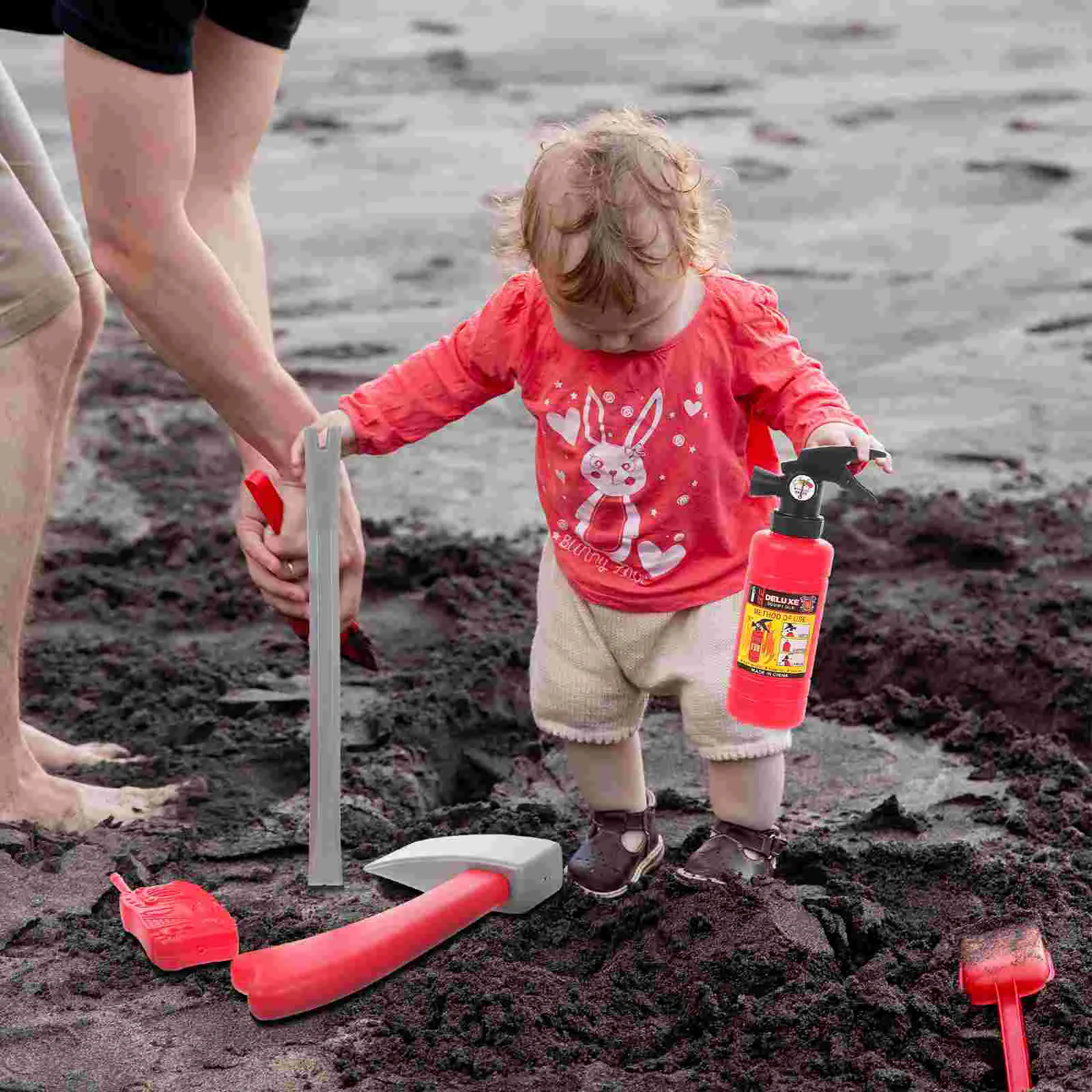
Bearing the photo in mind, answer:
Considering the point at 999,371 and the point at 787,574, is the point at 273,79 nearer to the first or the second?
the point at 787,574

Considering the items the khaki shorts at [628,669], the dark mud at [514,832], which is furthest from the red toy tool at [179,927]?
the khaki shorts at [628,669]

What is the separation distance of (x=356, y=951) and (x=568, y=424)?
85 centimetres

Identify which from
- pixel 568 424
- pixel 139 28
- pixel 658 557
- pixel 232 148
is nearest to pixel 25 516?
pixel 232 148

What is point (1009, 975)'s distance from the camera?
7.59 ft

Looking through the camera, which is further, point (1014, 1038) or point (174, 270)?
point (174, 270)

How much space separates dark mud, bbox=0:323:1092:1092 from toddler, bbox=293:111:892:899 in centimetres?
27

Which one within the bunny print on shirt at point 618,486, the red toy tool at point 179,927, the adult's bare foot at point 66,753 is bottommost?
the adult's bare foot at point 66,753

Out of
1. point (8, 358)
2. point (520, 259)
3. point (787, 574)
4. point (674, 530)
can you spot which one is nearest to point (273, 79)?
point (8, 358)

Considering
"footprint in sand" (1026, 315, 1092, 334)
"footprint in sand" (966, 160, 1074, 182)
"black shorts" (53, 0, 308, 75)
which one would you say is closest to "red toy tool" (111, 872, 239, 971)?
"black shorts" (53, 0, 308, 75)

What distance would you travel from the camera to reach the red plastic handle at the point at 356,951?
2379mm

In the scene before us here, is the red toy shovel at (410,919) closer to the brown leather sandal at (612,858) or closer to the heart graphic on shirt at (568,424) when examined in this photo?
the brown leather sandal at (612,858)

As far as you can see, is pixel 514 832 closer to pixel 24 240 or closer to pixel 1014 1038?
pixel 1014 1038

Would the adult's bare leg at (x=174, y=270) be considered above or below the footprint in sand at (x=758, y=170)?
above

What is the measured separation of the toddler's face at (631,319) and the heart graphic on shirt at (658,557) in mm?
307
